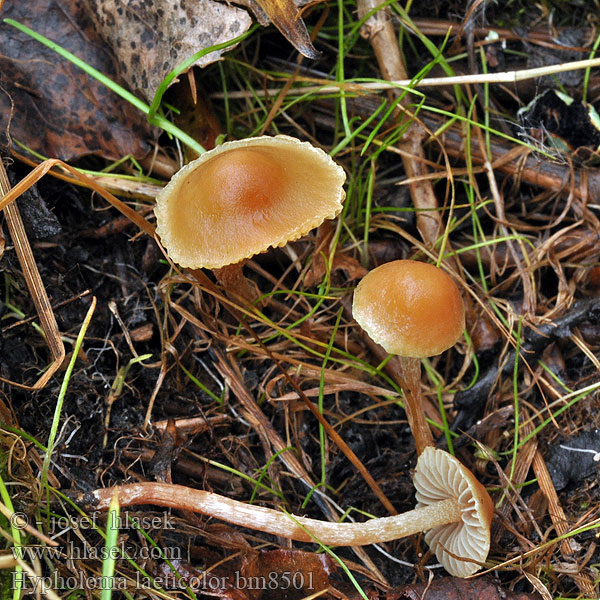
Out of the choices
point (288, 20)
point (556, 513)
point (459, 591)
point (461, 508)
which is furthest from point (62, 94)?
point (556, 513)

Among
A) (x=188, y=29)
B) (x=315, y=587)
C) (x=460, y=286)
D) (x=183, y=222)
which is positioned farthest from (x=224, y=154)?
(x=315, y=587)

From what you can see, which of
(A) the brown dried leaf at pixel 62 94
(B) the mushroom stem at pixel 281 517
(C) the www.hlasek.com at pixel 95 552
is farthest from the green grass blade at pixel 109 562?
(A) the brown dried leaf at pixel 62 94

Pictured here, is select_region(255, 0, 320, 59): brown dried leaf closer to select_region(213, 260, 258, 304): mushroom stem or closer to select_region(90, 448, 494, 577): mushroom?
select_region(213, 260, 258, 304): mushroom stem

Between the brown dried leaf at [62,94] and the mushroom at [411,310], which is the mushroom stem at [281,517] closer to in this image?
the mushroom at [411,310]

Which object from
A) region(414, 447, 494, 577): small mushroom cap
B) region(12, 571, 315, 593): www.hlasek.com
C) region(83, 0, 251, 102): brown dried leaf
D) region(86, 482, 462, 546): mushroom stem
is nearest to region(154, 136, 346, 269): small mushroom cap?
region(83, 0, 251, 102): brown dried leaf

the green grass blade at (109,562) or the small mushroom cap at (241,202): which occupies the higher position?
the small mushroom cap at (241,202)

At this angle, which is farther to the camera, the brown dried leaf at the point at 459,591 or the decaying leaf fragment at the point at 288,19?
the decaying leaf fragment at the point at 288,19
